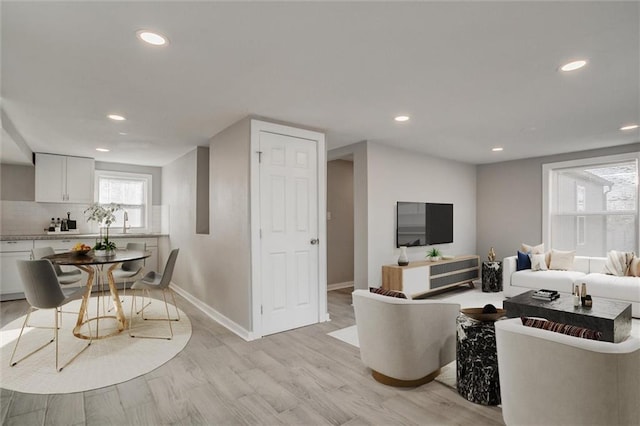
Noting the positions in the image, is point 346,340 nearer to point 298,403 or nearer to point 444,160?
point 298,403

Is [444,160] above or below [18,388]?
above

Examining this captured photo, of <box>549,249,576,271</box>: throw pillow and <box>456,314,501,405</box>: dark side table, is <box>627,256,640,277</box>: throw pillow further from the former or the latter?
<box>456,314,501,405</box>: dark side table

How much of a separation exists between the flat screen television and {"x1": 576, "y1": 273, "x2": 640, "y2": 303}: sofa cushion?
206cm

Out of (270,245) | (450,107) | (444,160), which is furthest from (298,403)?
(444,160)

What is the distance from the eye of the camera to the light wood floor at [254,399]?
2.13 m

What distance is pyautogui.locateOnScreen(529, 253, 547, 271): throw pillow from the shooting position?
17.4 ft

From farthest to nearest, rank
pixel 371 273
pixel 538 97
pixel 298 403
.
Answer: pixel 371 273 < pixel 538 97 < pixel 298 403

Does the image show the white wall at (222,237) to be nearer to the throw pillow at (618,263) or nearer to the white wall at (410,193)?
the white wall at (410,193)

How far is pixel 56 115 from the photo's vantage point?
3555mm

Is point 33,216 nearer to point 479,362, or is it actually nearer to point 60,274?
point 60,274

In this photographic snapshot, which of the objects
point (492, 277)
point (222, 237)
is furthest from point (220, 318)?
point (492, 277)

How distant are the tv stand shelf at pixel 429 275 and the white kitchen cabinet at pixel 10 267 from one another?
18.4ft

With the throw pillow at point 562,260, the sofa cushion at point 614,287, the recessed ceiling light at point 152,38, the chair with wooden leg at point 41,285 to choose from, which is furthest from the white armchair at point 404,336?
the throw pillow at point 562,260

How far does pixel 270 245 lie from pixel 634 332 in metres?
4.17
